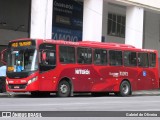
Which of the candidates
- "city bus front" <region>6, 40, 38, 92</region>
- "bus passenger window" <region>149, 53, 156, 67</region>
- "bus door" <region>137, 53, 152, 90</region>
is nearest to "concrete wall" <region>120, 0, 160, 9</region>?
"bus passenger window" <region>149, 53, 156, 67</region>

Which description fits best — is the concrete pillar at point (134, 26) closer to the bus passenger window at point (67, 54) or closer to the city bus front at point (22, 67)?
the bus passenger window at point (67, 54)

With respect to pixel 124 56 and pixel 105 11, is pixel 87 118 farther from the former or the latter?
pixel 105 11

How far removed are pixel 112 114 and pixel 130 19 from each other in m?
25.4

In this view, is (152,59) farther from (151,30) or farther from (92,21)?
(151,30)

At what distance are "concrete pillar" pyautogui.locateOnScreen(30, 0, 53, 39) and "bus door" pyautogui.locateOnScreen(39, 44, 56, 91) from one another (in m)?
6.70

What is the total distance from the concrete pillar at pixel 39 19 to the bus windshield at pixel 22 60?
236 inches

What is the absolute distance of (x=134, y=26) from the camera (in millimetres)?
38719

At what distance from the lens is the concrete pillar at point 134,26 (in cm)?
3872

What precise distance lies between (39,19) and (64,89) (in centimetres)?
751

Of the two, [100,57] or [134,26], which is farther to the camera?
[134,26]

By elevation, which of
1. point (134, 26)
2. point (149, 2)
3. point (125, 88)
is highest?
point (149, 2)

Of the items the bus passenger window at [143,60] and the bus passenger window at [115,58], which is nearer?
the bus passenger window at [115,58]

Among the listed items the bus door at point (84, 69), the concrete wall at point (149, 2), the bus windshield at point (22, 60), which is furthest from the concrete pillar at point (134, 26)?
the bus windshield at point (22, 60)

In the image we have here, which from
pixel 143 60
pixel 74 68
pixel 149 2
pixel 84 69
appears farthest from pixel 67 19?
Result: pixel 74 68
